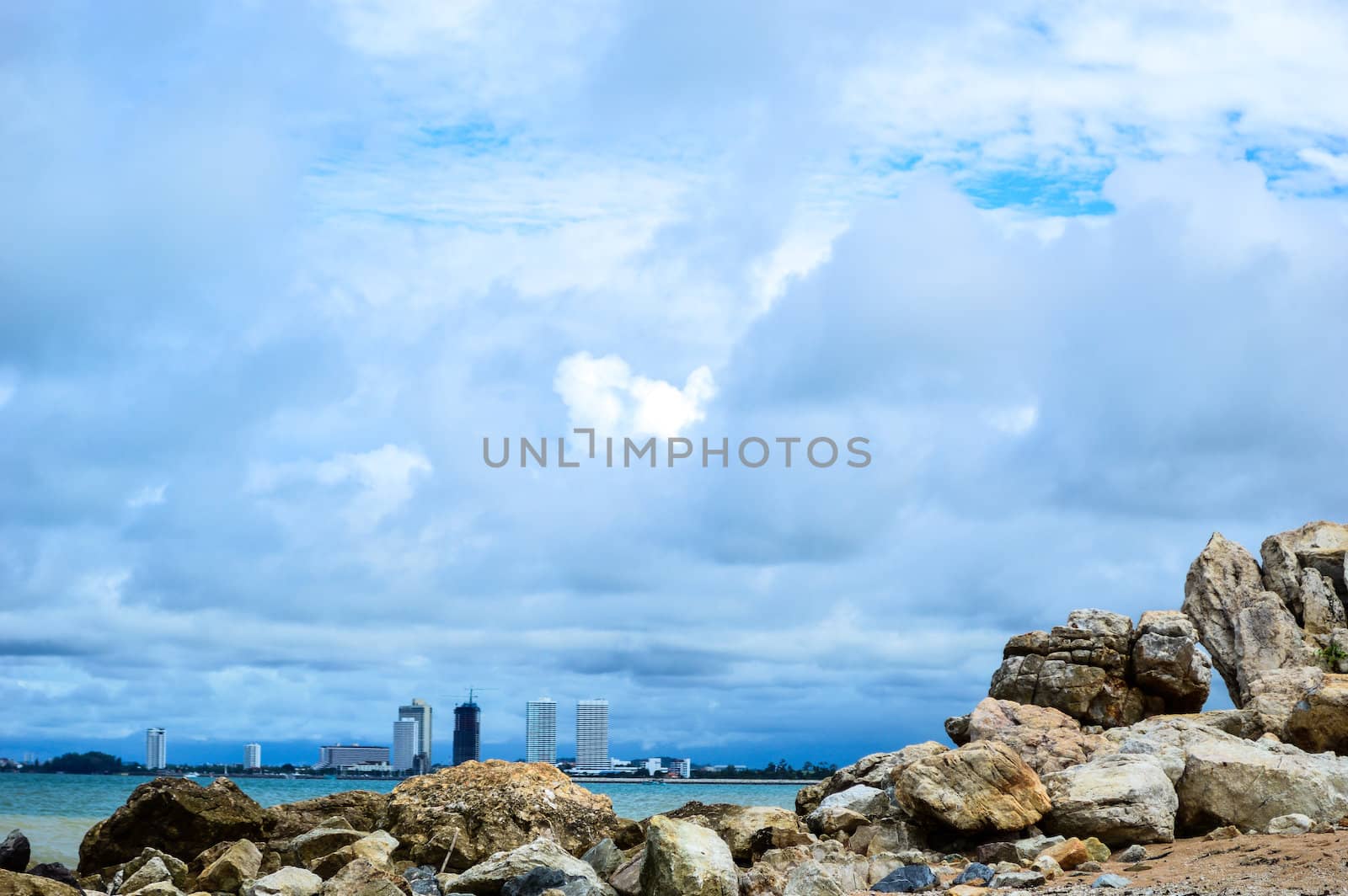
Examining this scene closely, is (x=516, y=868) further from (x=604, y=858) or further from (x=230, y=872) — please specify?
(x=230, y=872)

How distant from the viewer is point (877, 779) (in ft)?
78.3

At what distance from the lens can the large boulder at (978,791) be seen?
18484 millimetres

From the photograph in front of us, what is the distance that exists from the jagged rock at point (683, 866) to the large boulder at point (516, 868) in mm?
546

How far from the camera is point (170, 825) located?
21891 millimetres

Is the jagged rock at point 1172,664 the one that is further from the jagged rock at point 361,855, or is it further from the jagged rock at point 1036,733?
the jagged rock at point 361,855

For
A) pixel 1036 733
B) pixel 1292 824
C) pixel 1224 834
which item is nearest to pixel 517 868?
pixel 1224 834

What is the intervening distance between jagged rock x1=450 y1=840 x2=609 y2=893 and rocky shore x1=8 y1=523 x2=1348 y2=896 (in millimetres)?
29

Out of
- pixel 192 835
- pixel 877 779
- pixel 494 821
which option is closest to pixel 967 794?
pixel 877 779

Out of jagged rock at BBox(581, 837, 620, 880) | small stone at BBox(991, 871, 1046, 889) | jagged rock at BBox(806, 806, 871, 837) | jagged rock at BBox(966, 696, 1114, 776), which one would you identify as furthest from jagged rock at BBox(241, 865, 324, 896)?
jagged rock at BBox(966, 696, 1114, 776)

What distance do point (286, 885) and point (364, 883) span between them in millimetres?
1750

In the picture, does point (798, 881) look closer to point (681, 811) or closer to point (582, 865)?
point (582, 865)

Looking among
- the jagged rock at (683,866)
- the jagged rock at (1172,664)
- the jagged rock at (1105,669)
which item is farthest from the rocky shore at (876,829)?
the jagged rock at (1172,664)

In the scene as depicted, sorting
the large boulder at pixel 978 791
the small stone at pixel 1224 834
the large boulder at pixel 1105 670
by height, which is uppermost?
the large boulder at pixel 1105 670

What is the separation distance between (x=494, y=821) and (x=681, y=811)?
4103mm
